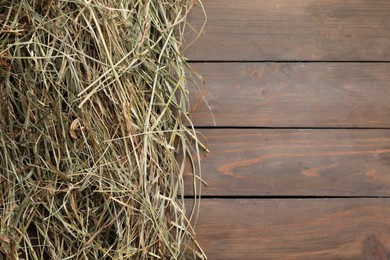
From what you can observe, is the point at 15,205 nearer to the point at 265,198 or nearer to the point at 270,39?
the point at 265,198

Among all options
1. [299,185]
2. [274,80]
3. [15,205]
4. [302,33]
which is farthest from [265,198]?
[15,205]

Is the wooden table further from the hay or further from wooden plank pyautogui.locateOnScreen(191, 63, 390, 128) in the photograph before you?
the hay

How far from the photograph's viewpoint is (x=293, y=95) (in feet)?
4.44

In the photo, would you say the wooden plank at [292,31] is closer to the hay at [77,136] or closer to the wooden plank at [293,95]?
the wooden plank at [293,95]

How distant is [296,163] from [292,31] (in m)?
0.26

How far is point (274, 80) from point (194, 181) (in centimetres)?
26

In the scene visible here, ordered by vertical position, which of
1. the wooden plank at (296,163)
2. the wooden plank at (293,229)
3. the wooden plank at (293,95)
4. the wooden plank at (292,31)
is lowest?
the wooden plank at (293,229)

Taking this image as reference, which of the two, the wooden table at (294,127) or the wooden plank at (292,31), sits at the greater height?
the wooden plank at (292,31)

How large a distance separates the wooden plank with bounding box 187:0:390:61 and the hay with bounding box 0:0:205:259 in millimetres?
189

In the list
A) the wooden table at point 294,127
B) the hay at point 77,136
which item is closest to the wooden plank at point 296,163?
the wooden table at point 294,127

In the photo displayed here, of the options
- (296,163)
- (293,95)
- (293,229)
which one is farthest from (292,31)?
(293,229)

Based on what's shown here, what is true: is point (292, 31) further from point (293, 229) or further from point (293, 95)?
point (293, 229)

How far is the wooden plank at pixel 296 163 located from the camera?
132 cm

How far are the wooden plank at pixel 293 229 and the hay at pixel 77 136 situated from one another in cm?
11
